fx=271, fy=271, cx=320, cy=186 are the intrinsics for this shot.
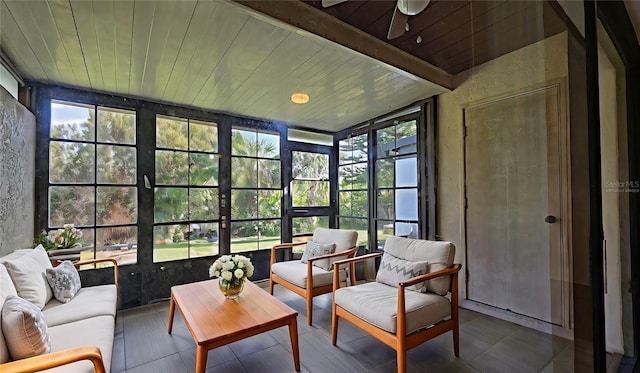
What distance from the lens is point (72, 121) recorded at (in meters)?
2.62

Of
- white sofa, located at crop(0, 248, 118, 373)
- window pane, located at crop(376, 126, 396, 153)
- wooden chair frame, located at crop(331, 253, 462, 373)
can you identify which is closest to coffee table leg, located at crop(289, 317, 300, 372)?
wooden chair frame, located at crop(331, 253, 462, 373)

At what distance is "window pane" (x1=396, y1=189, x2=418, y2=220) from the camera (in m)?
3.08

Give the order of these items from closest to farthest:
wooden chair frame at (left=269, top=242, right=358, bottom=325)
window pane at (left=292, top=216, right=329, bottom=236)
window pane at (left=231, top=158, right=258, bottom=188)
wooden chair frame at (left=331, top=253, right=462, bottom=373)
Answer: wooden chair frame at (left=331, top=253, right=462, bottom=373) < wooden chair frame at (left=269, top=242, right=358, bottom=325) < window pane at (left=231, top=158, right=258, bottom=188) < window pane at (left=292, top=216, right=329, bottom=236)

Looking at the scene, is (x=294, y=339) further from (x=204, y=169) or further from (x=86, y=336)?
(x=204, y=169)

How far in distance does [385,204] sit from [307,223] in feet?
4.01

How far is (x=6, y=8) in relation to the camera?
1.48m

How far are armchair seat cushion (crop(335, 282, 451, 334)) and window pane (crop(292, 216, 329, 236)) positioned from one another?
1.92 metres

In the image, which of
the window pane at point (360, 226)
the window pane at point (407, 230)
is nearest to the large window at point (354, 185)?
the window pane at point (360, 226)

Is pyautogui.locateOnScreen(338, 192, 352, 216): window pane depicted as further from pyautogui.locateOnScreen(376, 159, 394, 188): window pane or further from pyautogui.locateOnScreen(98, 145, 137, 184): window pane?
pyautogui.locateOnScreen(98, 145, 137, 184): window pane

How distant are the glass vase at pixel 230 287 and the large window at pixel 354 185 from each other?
76.2 inches

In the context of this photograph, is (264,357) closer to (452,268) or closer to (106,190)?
(452,268)

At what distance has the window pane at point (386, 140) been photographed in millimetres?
3389

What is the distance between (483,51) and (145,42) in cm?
223

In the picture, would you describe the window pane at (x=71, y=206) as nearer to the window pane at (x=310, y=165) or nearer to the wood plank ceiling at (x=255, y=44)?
the wood plank ceiling at (x=255, y=44)
